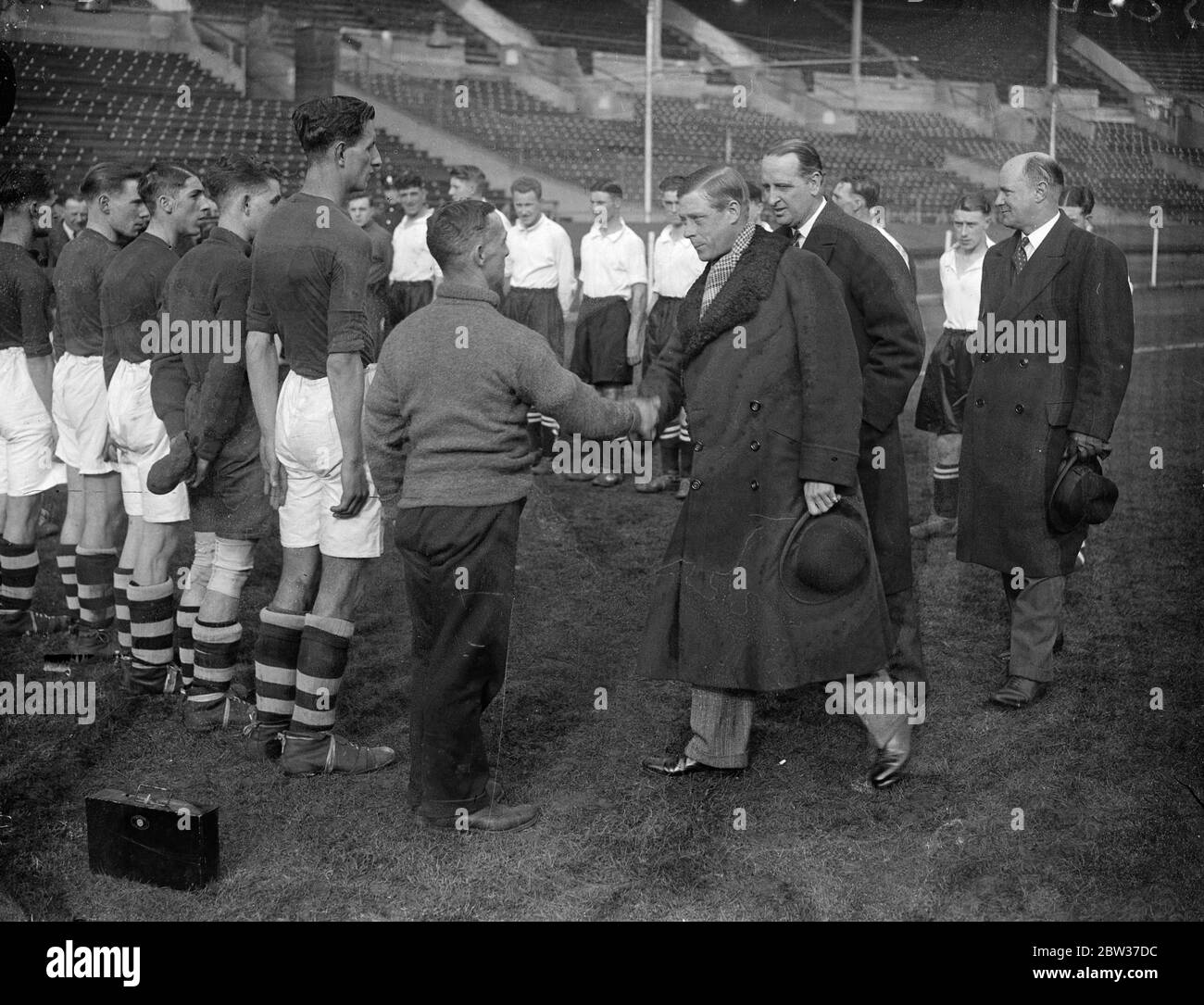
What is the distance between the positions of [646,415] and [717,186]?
2.20ft

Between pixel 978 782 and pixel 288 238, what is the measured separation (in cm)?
262

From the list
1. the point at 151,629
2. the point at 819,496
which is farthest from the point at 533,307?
the point at 819,496

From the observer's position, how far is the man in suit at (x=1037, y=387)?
4.46 meters

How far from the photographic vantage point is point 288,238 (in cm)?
393

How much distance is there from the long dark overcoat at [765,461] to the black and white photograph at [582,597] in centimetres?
1

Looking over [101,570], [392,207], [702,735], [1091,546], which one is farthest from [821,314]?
[392,207]

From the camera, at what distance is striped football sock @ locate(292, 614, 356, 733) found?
4.03 metres

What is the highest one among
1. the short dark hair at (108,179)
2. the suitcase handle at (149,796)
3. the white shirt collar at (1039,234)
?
the white shirt collar at (1039,234)

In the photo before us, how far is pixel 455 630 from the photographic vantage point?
354 cm

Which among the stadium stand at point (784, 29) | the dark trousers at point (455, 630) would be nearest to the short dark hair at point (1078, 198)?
the dark trousers at point (455, 630)

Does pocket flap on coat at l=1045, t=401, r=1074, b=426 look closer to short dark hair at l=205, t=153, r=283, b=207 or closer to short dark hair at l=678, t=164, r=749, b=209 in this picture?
short dark hair at l=678, t=164, r=749, b=209

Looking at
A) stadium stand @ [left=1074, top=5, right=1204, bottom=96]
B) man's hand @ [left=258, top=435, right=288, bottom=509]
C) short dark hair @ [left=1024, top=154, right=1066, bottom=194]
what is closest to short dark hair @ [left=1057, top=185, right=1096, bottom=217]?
stadium stand @ [left=1074, top=5, right=1204, bottom=96]

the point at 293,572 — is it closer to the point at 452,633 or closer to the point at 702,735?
the point at 452,633

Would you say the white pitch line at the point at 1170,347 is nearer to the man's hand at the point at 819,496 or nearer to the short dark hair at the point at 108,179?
the man's hand at the point at 819,496
